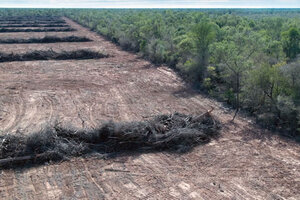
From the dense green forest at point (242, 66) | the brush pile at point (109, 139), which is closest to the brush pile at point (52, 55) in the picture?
the dense green forest at point (242, 66)

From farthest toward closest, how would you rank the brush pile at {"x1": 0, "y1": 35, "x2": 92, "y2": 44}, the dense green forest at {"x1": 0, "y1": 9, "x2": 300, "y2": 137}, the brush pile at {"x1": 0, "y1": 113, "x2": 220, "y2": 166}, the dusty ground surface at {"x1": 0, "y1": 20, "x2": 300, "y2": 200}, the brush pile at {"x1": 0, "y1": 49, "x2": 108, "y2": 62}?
the brush pile at {"x1": 0, "y1": 35, "x2": 92, "y2": 44} → the brush pile at {"x1": 0, "y1": 49, "x2": 108, "y2": 62} → the dense green forest at {"x1": 0, "y1": 9, "x2": 300, "y2": 137} → the brush pile at {"x1": 0, "y1": 113, "x2": 220, "y2": 166} → the dusty ground surface at {"x1": 0, "y1": 20, "x2": 300, "y2": 200}

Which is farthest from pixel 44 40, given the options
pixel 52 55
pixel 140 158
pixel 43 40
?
pixel 140 158

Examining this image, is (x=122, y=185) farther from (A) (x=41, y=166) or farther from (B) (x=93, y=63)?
(B) (x=93, y=63)

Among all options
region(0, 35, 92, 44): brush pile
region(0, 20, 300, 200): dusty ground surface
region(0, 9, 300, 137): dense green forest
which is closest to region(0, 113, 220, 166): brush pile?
region(0, 20, 300, 200): dusty ground surface

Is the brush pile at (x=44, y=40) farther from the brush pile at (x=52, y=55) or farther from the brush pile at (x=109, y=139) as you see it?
the brush pile at (x=109, y=139)

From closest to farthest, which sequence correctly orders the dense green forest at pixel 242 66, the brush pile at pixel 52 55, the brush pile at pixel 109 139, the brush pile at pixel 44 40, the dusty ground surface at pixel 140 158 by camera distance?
the dusty ground surface at pixel 140 158, the brush pile at pixel 109 139, the dense green forest at pixel 242 66, the brush pile at pixel 52 55, the brush pile at pixel 44 40

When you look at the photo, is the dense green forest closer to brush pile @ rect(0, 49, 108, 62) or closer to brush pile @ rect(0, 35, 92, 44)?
brush pile @ rect(0, 49, 108, 62)
